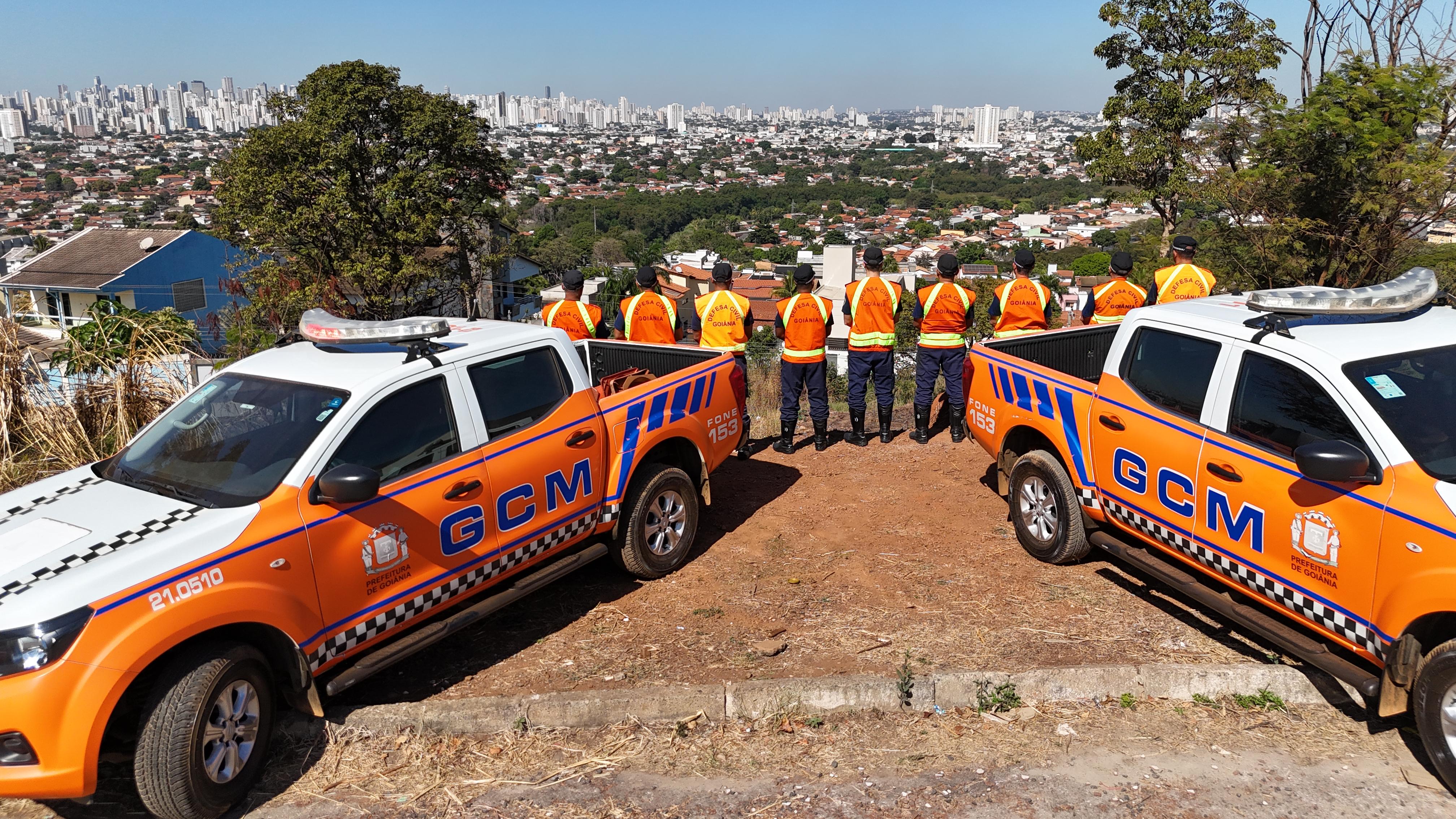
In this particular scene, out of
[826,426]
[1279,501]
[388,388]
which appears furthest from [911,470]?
[388,388]

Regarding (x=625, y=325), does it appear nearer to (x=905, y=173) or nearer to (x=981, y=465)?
(x=981, y=465)

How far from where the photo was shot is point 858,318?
31.6 feet

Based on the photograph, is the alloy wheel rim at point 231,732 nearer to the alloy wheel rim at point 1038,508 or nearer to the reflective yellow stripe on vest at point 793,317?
the alloy wheel rim at point 1038,508

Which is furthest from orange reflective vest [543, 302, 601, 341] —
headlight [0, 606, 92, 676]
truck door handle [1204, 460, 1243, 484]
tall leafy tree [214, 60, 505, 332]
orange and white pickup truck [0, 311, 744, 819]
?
tall leafy tree [214, 60, 505, 332]

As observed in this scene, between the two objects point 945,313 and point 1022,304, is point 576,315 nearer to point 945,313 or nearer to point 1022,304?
point 945,313

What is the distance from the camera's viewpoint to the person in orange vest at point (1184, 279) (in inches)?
352

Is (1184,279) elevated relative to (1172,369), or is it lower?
elevated

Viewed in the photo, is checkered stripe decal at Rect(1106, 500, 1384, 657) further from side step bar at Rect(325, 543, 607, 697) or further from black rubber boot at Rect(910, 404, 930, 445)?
black rubber boot at Rect(910, 404, 930, 445)

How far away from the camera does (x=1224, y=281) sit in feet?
40.0

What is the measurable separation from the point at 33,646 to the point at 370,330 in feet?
7.15

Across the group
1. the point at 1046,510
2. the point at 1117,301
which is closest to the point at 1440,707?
the point at 1046,510

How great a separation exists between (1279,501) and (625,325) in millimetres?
5672

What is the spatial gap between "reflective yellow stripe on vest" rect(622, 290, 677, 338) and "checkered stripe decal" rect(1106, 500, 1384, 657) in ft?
14.2

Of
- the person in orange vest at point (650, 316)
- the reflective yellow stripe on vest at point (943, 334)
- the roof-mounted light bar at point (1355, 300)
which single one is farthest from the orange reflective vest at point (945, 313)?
the roof-mounted light bar at point (1355, 300)
